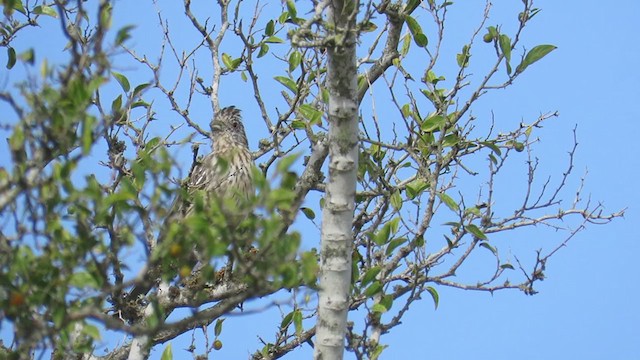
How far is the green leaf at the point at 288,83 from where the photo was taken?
21.8 feet

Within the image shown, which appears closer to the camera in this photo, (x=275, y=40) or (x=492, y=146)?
(x=492, y=146)

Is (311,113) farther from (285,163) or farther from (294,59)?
(285,163)

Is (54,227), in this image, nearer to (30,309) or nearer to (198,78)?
(30,309)

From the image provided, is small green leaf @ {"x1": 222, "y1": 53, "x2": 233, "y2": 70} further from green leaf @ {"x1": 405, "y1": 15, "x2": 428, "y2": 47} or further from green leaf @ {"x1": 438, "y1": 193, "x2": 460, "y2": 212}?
green leaf @ {"x1": 438, "y1": 193, "x2": 460, "y2": 212}

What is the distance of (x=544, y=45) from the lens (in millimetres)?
5742

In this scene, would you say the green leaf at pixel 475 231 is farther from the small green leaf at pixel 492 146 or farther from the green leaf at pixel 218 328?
the green leaf at pixel 218 328

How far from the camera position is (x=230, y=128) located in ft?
30.7

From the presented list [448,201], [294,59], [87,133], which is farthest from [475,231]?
[87,133]

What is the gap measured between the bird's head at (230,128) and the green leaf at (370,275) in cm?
384

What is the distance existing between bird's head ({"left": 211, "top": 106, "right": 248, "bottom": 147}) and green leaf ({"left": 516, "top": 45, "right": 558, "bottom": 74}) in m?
3.76

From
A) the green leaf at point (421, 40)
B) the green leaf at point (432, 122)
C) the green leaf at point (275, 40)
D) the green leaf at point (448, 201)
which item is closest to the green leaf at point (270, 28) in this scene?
the green leaf at point (275, 40)

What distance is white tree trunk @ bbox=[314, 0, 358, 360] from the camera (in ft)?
15.4

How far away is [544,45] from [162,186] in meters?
2.80

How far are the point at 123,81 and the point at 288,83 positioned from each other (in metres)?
1.02
